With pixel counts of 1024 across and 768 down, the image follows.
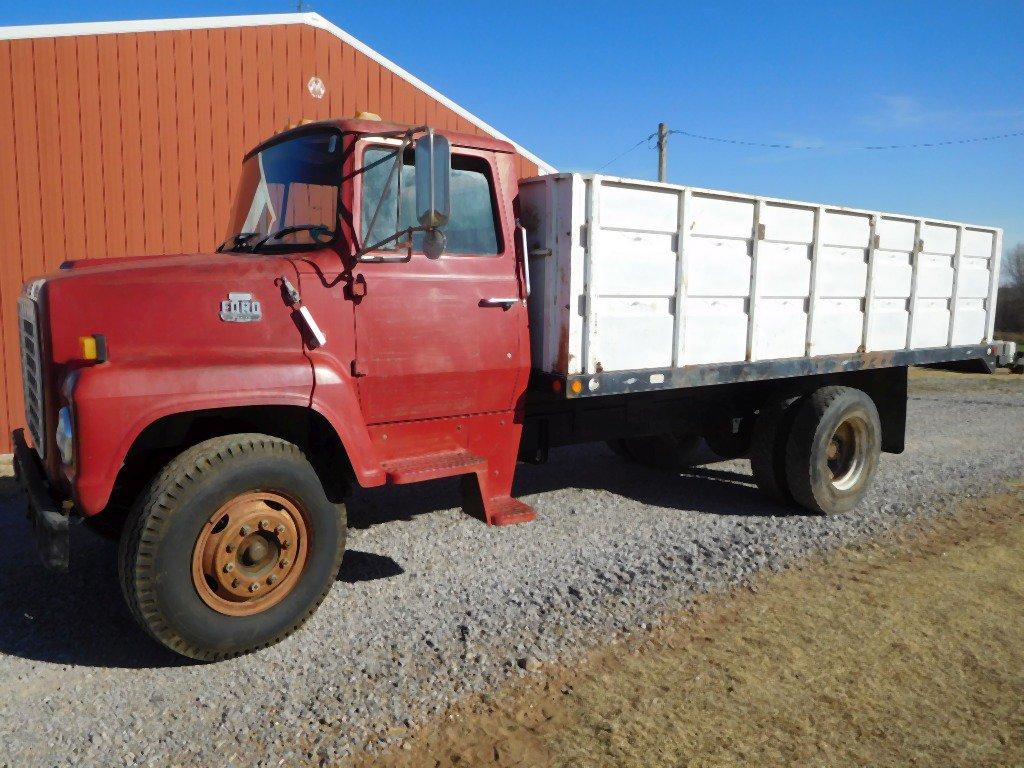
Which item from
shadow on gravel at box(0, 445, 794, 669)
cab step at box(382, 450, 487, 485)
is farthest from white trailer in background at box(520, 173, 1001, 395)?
shadow on gravel at box(0, 445, 794, 669)

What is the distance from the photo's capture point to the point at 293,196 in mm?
4219

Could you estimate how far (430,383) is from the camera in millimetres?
4281

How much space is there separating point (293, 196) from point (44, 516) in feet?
6.50

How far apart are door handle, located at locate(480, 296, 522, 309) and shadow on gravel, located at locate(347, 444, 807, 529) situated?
203 cm

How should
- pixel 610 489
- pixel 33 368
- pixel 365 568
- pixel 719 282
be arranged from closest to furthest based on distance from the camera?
pixel 33 368, pixel 365 568, pixel 719 282, pixel 610 489

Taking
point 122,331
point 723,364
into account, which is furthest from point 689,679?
point 122,331

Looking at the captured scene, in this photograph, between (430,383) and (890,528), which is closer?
(430,383)

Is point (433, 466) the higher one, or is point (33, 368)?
point (33, 368)

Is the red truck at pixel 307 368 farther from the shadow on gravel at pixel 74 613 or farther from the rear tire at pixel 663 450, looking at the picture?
the rear tire at pixel 663 450

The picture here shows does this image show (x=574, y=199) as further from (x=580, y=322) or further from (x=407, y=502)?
(x=407, y=502)

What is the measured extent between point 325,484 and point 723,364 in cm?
284

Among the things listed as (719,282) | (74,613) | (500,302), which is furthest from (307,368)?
(719,282)

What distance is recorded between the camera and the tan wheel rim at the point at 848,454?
6273 mm

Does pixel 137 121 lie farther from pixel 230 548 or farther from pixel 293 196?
pixel 230 548
